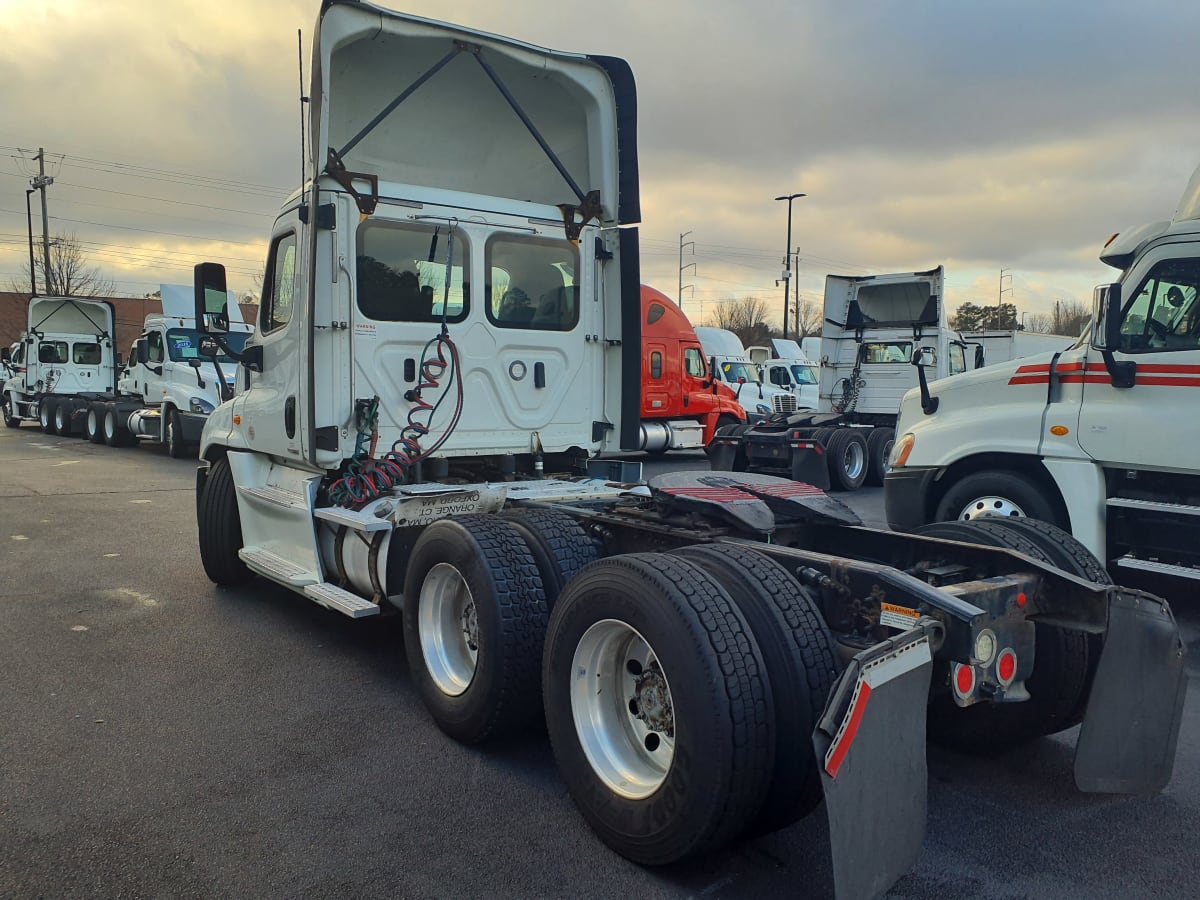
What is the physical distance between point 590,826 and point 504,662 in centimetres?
80

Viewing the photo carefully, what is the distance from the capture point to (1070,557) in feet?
12.5

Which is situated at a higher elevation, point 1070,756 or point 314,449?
point 314,449

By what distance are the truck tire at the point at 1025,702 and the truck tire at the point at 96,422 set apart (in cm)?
2178

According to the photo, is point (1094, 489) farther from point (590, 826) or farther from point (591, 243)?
point (590, 826)

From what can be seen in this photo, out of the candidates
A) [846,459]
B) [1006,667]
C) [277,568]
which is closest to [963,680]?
[1006,667]

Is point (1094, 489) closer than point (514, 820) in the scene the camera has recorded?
No

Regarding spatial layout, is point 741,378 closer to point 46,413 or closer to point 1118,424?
point 1118,424

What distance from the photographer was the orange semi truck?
17203 mm

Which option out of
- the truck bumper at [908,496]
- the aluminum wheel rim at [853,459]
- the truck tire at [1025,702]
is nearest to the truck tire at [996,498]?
the truck bumper at [908,496]

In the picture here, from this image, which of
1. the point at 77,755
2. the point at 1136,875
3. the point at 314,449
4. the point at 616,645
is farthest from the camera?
the point at 314,449

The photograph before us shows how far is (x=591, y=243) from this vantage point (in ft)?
19.7

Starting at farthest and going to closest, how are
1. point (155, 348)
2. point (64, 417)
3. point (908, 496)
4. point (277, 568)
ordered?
point (64, 417) < point (155, 348) < point (908, 496) < point (277, 568)

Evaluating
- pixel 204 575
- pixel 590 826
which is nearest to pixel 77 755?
pixel 590 826

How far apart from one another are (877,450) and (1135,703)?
11588mm
